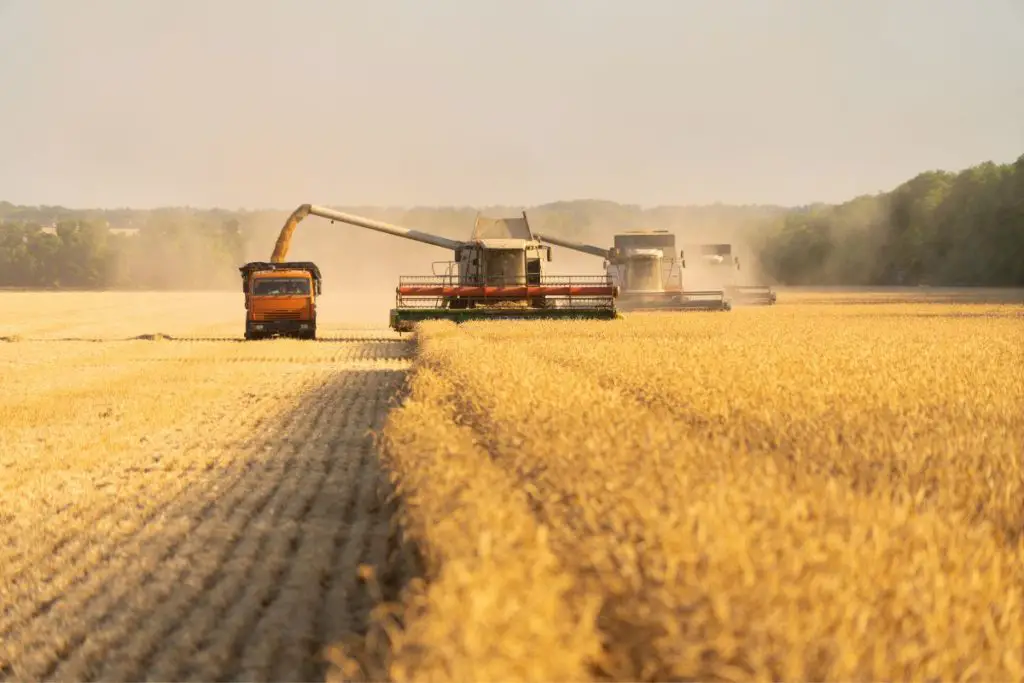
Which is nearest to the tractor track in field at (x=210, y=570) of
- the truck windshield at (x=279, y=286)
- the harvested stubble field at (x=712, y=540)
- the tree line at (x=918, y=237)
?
the harvested stubble field at (x=712, y=540)

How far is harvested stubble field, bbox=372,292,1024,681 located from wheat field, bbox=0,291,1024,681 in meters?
0.02

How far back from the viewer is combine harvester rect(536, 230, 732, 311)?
48.0 metres

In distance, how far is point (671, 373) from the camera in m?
12.5

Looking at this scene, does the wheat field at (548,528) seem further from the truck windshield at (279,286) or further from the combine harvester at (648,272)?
the combine harvester at (648,272)

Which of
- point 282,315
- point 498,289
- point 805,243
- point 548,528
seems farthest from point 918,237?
point 548,528

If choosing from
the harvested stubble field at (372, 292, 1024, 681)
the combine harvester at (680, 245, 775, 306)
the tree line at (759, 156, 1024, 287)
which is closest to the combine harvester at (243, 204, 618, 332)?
the combine harvester at (680, 245, 775, 306)

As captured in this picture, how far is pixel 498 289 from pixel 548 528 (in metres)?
29.2

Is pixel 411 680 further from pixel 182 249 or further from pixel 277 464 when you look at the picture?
pixel 182 249

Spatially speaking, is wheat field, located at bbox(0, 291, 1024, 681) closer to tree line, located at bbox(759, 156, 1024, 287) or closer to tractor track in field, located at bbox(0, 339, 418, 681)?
tractor track in field, located at bbox(0, 339, 418, 681)

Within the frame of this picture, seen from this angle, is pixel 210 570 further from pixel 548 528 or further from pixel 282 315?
pixel 282 315

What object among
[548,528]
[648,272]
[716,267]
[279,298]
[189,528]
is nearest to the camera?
[548,528]

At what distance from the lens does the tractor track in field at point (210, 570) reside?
19.9 feet

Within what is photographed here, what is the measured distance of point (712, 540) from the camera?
386cm

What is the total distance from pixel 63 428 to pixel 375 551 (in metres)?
8.68
